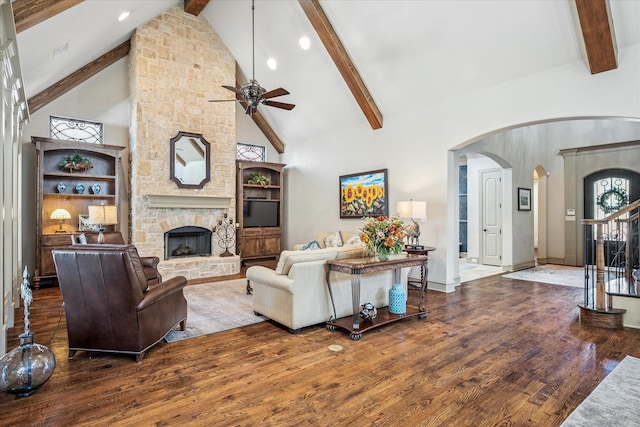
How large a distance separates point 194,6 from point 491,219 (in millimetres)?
8275

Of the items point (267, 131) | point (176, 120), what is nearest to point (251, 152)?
point (267, 131)

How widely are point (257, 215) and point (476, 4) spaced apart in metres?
6.53

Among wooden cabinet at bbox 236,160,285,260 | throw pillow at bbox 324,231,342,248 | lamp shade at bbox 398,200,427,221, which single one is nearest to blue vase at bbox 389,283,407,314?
lamp shade at bbox 398,200,427,221

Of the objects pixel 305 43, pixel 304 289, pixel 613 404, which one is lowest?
pixel 613 404

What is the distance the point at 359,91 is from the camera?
6559 mm

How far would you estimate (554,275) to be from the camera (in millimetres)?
7457

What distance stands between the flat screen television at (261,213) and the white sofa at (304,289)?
15.5 ft

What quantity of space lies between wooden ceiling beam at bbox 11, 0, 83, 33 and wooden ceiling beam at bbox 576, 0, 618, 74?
5.60 metres

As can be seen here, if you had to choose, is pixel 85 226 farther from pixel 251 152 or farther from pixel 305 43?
pixel 305 43

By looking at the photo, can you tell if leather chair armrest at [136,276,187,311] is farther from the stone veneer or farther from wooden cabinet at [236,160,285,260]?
wooden cabinet at [236,160,285,260]

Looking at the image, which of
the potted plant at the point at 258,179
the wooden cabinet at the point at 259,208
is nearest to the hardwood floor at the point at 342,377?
the wooden cabinet at the point at 259,208

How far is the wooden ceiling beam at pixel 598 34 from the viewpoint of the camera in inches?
150

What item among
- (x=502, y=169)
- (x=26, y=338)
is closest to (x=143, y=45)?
(x=26, y=338)

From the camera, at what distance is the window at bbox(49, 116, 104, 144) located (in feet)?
22.0
